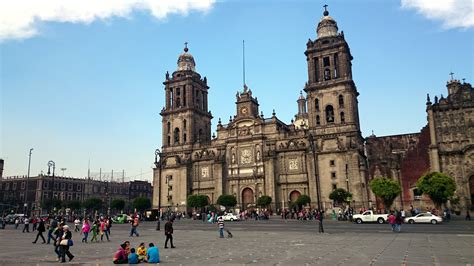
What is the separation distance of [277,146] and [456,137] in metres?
26.9

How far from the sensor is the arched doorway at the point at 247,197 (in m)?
68.3

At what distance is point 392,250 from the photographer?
17.4 metres

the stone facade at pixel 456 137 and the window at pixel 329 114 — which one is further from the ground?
the window at pixel 329 114

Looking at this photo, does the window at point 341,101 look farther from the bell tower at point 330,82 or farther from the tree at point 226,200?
the tree at point 226,200

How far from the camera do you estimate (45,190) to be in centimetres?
9694

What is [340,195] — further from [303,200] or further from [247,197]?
[247,197]

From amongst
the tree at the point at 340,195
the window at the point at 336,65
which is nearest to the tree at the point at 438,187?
the tree at the point at 340,195

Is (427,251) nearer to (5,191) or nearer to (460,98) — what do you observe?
(460,98)

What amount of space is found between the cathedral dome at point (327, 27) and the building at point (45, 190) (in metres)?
66.2

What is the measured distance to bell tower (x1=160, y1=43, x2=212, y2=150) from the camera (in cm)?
7769

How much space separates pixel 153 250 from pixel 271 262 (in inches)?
174

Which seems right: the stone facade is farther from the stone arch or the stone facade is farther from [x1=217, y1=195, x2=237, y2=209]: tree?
[x1=217, y1=195, x2=237, y2=209]: tree

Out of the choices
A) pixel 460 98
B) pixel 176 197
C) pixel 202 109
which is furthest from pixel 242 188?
pixel 460 98

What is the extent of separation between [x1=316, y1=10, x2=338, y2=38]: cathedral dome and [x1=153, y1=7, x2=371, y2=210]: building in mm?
171
